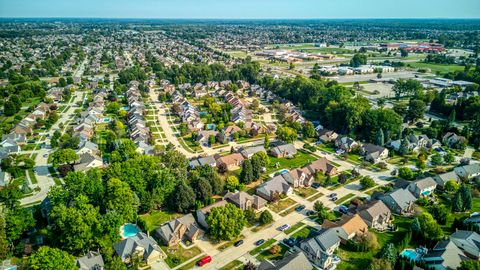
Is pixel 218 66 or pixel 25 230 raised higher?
pixel 218 66

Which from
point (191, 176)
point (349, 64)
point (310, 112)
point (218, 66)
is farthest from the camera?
point (349, 64)

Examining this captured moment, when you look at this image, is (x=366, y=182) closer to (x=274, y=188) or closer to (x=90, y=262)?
(x=274, y=188)

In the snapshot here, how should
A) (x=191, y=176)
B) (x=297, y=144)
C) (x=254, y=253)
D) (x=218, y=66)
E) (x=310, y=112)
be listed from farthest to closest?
(x=218, y=66) → (x=310, y=112) → (x=297, y=144) → (x=191, y=176) → (x=254, y=253)

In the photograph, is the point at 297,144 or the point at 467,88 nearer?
the point at 297,144

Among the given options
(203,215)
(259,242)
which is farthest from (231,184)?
(259,242)

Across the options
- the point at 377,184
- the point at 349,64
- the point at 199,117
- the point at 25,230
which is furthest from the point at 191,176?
the point at 349,64

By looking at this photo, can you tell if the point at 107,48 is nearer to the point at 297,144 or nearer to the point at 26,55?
the point at 26,55

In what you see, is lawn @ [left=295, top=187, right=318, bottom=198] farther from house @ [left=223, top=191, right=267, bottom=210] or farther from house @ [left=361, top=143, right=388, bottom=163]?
house @ [left=361, top=143, right=388, bottom=163]
